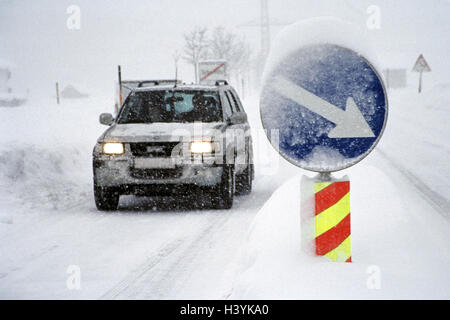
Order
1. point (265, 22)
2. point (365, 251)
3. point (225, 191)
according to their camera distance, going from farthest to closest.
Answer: point (265, 22) → point (225, 191) → point (365, 251)

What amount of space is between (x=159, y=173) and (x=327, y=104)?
12.8 ft

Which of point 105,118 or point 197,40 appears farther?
point 197,40

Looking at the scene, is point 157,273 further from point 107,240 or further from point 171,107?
point 171,107

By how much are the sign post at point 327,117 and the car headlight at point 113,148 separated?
3793 millimetres

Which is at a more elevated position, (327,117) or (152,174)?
(327,117)

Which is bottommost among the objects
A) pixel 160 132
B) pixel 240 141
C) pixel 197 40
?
pixel 240 141

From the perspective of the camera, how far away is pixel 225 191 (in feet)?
27.0

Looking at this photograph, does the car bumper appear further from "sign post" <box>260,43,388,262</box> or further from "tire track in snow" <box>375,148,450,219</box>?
"sign post" <box>260,43,388,262</box>

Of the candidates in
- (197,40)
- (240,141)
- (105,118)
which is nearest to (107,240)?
(105,118)

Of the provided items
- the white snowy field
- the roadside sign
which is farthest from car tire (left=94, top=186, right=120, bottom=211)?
the roadside sign

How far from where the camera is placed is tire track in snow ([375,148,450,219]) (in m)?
7.60

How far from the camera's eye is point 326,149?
4.50 m

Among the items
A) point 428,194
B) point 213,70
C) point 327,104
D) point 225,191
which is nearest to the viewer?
point 327,104

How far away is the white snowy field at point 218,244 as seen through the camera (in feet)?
14.5
